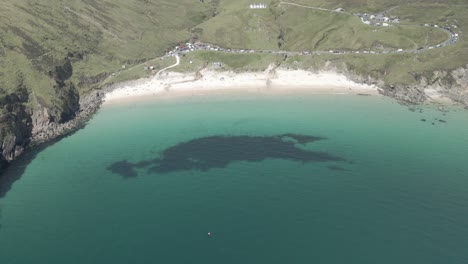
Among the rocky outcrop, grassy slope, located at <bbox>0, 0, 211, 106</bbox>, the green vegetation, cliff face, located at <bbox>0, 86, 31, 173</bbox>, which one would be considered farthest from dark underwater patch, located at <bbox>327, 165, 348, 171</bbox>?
grassy slope, located at <bbox>0, 0, 211, 106</bbox>

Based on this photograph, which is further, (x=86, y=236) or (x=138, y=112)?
(x=138, y=112)

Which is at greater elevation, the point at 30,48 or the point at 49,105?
the point at 30,48

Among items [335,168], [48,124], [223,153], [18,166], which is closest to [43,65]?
[48,124]

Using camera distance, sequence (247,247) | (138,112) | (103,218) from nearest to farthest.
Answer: (247,247) < (103,218) < (138,112)

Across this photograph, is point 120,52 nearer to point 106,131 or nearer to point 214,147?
point 106,131

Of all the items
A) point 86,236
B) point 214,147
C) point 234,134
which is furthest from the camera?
point 234,134

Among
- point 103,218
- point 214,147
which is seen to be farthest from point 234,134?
point 103,218
